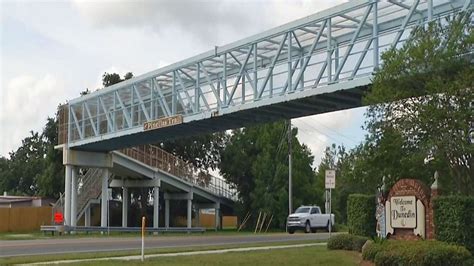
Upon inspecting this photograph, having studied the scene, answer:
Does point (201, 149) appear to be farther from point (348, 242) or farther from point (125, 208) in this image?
point (348, 242)

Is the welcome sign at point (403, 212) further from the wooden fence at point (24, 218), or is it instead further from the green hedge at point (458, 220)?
the wooden fence at point (24, 218)

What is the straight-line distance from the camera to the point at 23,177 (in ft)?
290

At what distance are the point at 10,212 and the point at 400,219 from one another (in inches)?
1429

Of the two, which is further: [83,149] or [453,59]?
[83,149]

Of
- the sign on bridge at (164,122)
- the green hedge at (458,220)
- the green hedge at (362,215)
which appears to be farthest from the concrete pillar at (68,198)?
the green hedge at (458,220)

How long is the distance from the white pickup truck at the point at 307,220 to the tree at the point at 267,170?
9821mm

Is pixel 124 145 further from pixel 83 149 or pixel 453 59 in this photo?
pixel 453 59

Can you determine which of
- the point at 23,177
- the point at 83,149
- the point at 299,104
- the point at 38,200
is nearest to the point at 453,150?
the point at 299,104

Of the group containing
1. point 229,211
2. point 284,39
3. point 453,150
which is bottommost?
point 229,211

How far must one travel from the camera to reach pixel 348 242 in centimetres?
2261

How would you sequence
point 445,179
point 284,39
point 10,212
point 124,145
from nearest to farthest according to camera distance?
point 445,179 < point 284,39 < point 124,145 < point 10,212

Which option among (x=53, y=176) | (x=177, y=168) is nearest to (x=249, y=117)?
(x=177, y=168)

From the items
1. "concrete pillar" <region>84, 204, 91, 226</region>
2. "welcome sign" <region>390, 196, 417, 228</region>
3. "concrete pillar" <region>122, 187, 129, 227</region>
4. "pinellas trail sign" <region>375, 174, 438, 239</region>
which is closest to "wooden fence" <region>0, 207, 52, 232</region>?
"concrete pillar" <region>84, 204, 91, 226</region>

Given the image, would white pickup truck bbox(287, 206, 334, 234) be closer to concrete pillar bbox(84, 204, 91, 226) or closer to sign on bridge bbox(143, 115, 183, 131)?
sign on bridge bbox(143, 115, 183, 131)
